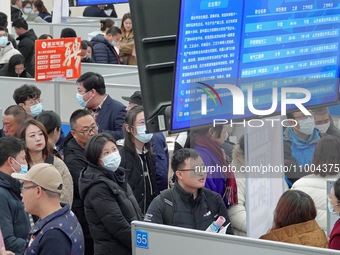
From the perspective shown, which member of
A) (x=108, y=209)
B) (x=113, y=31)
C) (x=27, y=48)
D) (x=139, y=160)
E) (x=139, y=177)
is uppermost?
(x=113, y=31)

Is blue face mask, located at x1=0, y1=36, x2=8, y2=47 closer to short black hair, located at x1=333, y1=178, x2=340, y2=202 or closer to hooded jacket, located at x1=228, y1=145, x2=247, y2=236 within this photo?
hooded jacket, located at x1=228, y1=145, x2=247, y2=236

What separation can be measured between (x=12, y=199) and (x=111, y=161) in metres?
0.80

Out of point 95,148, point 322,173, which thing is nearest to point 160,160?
point 95,148

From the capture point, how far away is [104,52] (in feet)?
39.4

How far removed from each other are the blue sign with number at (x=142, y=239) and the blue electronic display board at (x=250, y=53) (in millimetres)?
754

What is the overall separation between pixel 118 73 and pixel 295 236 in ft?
20.8

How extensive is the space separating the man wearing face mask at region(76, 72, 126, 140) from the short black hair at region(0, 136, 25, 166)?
2.15 metres

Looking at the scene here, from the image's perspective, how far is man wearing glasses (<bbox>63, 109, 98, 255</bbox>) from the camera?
5.98 metres

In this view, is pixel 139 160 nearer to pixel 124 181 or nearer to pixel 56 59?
pixel 124 181

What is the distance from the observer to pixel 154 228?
3.43m

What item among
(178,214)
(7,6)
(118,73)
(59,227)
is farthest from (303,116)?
(7,6)

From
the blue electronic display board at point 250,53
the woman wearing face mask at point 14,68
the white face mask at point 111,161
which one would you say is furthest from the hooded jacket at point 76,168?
the woman wearing face mask at point 14,68

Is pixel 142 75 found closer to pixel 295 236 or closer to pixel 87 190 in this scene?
pixel 295 236

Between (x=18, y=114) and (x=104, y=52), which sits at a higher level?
(x=104, y=52)
